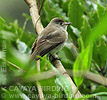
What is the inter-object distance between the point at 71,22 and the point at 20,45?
913 millimetres

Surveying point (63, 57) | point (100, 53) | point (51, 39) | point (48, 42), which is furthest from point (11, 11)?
point (51, 39)

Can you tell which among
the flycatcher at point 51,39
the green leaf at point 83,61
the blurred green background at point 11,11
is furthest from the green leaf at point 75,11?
the green leaf at point 83,61

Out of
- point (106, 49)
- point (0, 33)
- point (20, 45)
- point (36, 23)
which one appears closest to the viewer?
point (0, 33)

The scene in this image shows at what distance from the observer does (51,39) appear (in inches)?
156

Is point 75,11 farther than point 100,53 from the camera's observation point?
Yes

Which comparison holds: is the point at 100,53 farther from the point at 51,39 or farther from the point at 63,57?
the point at 51,39

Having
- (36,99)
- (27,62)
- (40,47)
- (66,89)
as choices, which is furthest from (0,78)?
(40,47)

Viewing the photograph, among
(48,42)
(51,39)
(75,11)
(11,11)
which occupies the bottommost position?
(11,11)

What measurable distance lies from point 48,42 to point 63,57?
1.20 meters

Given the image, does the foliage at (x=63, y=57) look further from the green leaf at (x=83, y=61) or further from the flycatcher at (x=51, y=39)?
the flycatcher at (x=51, y=39)

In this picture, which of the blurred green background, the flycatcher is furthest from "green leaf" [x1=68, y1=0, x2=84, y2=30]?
the blurred green background

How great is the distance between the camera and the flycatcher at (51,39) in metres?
3.36

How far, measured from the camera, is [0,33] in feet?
2.68

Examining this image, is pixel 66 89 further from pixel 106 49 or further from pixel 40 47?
pixel 40 47
